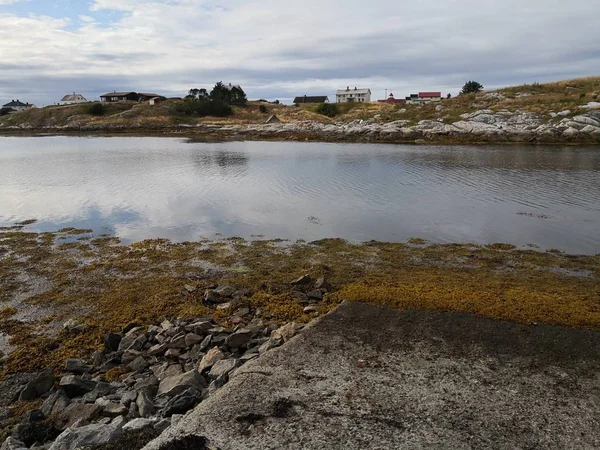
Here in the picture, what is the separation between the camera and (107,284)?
12430 mm

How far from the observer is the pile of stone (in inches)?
223

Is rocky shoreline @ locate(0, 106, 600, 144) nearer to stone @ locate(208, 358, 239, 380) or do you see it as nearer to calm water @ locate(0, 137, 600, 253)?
calm water @ locate(0, 137, 600, 253)

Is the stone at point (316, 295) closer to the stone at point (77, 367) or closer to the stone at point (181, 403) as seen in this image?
the stone at point (181, 403)

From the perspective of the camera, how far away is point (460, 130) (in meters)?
62.1

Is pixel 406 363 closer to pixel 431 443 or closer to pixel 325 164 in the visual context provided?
pixel 431 443

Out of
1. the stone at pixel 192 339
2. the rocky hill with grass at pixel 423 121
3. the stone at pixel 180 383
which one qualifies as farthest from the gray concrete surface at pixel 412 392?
the rocky hill with grass at pixel 423 121

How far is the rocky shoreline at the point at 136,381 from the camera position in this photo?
5.61 meters

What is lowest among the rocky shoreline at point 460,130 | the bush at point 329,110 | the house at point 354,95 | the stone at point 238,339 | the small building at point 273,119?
the stone at point 238,339

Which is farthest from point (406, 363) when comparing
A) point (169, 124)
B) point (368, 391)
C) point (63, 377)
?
point (169, 124)

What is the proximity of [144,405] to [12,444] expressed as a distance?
160 centimetres

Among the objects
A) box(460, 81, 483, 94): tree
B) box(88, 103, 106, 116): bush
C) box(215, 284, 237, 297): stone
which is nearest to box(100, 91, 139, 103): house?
box(88, 103, 106, 116): bush

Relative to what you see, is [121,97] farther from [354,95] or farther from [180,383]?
[180,383]

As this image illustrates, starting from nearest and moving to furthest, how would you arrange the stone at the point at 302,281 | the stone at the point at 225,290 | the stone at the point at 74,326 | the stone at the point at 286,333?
the stone at the point at 286,333, the stone at the point at 74,326, the stone at the point at 225,290, the stone at the point at 302,281

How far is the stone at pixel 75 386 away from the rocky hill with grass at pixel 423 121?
58987mm
